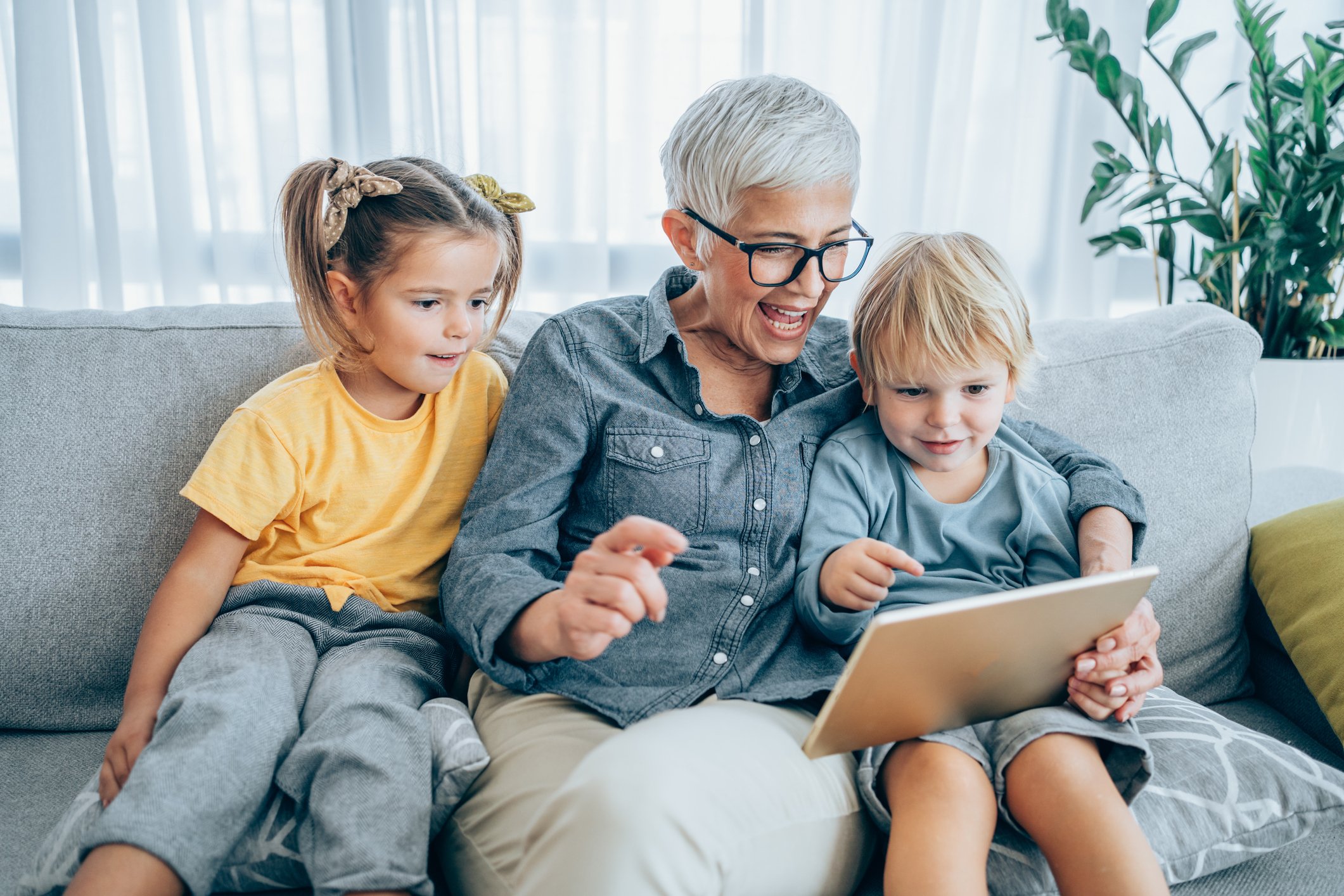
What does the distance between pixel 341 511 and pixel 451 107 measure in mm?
1312

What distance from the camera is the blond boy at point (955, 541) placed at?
0.92 metres

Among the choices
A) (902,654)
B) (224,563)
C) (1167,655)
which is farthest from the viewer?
(1167,655)

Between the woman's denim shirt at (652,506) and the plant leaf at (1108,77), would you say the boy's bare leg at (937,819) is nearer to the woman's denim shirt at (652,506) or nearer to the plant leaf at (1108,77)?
the woman's denim shirt at (652,506)

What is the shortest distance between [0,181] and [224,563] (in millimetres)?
1688

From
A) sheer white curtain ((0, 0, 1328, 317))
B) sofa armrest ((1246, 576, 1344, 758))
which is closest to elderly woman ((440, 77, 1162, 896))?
sofa armrest ((1246, 576, 1344, 758))

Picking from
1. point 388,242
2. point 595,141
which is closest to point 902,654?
point 388,242

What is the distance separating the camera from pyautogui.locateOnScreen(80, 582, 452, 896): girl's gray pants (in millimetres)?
884

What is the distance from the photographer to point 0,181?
226 cm

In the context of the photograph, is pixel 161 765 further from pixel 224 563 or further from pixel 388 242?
pixel 388 242

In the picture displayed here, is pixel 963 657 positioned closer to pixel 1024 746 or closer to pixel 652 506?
pixel 1024 746

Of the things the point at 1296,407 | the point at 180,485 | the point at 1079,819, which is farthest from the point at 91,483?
the point at 1296,407

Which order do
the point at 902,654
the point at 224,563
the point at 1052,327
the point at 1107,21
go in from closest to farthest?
the point at 902,654 < the point at 224,563 < the point at 1052,327 < the point at 1107,21

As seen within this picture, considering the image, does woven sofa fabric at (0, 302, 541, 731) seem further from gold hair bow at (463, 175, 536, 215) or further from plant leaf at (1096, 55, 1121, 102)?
plant leaf at (1096, 55, 1121, 102)

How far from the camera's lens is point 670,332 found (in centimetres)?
124
